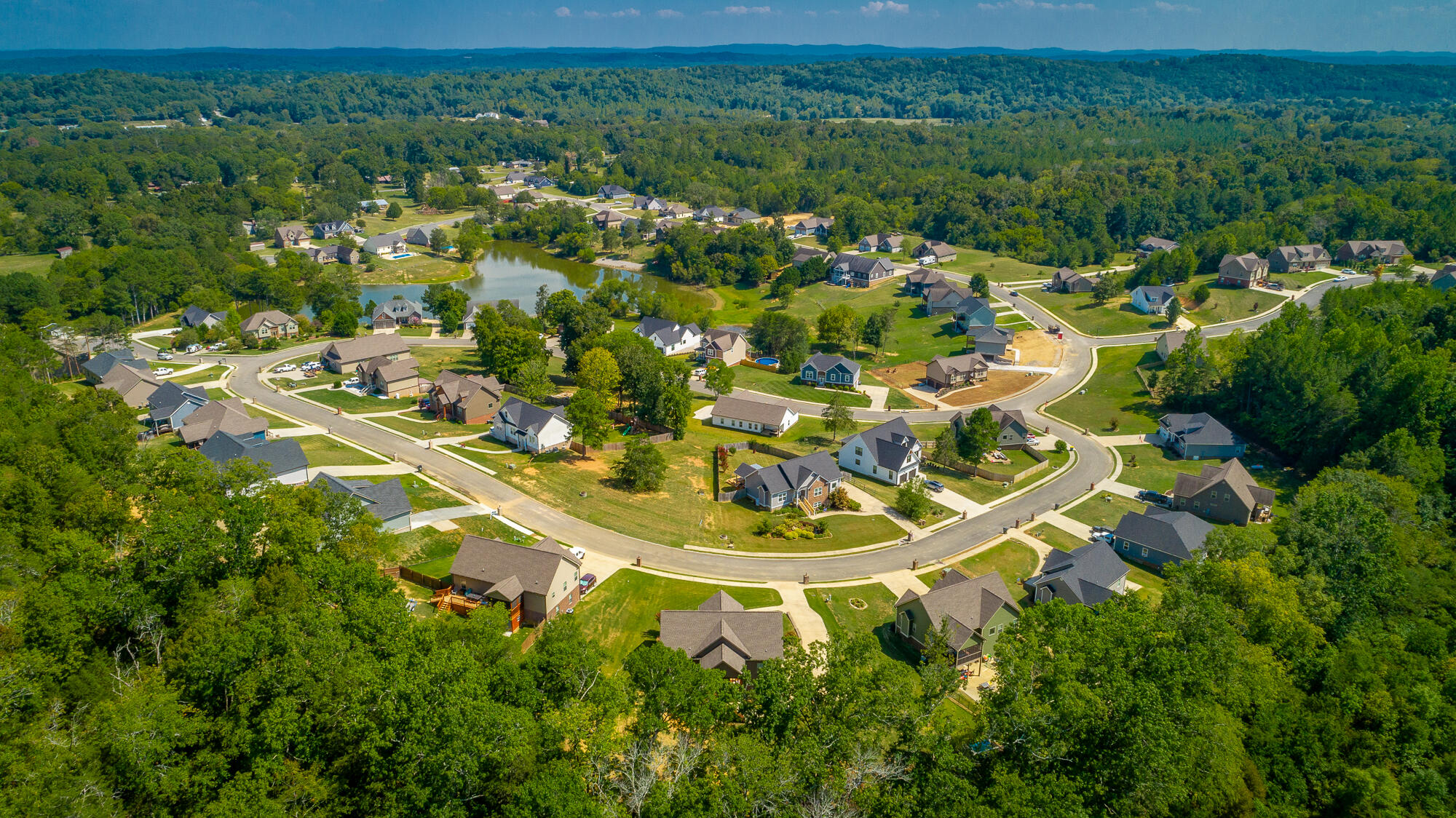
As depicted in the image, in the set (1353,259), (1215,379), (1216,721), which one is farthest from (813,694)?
(1353,259)

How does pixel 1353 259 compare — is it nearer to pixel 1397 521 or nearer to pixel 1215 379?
pixel 1215 379

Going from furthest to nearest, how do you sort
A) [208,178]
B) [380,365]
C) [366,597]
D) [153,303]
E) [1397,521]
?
[208,178]
[153,303]
[380,365]
[1397,521]
[366,597]

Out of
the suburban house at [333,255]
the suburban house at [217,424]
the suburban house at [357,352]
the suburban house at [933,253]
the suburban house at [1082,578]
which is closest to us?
the suburban house at [1082,578]

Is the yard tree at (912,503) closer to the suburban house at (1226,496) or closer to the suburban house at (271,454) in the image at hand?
the suburban house at (1226,496)

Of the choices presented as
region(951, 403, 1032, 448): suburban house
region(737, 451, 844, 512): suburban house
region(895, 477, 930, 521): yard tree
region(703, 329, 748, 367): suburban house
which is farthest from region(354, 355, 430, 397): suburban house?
region(951, 403, 1032, 448): suburban house

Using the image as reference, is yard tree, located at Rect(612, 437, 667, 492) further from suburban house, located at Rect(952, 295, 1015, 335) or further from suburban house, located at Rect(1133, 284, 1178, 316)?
suburban house, located at Rect(1133, 284, 1178, 316)

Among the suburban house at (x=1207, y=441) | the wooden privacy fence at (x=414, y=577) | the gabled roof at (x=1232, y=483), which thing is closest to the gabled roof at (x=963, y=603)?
the gabled roof at (x=1232, y=483)
